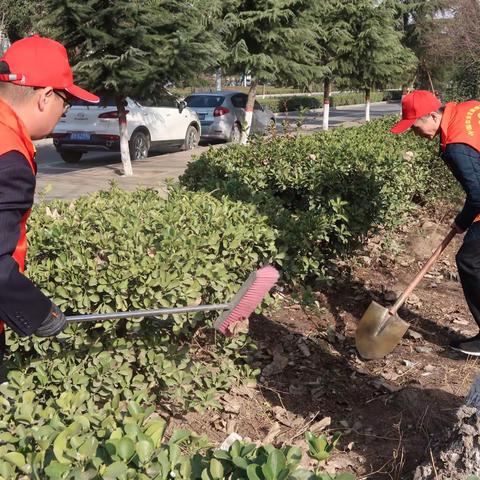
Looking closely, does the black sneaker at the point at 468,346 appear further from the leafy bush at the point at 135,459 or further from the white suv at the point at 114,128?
the white suv at the point at 114,128

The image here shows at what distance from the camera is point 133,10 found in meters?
9.73

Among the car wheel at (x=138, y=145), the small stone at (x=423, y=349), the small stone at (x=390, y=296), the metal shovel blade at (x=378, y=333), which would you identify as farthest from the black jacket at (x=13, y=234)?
the car wheel at (x=138, y=145)

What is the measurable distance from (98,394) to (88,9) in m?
8.11

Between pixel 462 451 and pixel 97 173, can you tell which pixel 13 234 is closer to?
pixel 462 451

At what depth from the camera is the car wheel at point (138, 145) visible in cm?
1378

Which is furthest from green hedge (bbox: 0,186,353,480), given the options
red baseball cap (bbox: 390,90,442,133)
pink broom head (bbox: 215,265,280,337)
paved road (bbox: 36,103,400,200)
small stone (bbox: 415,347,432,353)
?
paved road (bbox: 36,103,400,200)

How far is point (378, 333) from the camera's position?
13.3 ft

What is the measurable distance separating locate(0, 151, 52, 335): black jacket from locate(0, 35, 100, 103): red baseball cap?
325 millimetres

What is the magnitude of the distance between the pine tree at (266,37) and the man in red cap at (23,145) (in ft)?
35.0

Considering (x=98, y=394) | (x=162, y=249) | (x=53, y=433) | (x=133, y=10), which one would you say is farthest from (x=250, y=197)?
(x=133, y=10)

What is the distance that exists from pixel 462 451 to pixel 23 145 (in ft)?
6.08

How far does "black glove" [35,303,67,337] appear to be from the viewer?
7.23 ft

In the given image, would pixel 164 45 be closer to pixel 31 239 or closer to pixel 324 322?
pixel 324 322

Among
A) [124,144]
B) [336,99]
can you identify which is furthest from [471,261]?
[336,99]
